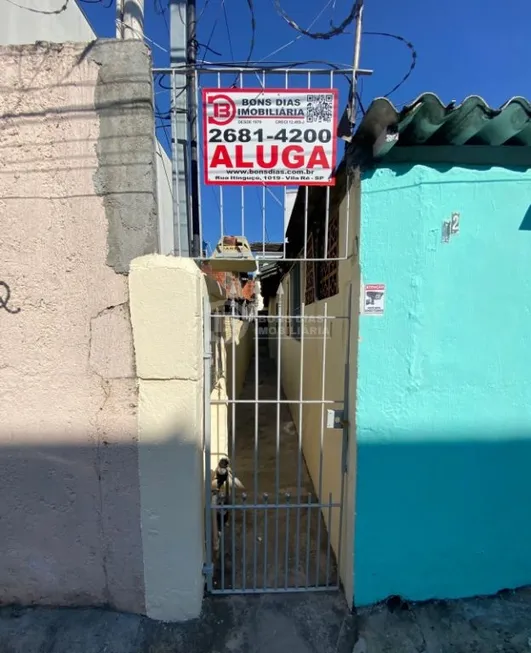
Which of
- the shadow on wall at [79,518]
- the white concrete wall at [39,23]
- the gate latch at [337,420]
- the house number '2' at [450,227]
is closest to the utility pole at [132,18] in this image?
the white concrete wall at [39,23]

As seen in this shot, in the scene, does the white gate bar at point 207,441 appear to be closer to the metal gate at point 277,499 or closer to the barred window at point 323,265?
the metal gate at point 277,499

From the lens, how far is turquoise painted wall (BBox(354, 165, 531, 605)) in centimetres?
204

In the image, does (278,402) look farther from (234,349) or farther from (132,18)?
(132,18)

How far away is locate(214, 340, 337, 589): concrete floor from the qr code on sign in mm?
2147

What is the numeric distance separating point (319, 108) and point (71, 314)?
2002 millimetres

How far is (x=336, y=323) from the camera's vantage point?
2.73 m

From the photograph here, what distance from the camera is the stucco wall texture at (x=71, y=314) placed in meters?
1.89

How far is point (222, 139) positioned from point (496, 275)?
1947mm

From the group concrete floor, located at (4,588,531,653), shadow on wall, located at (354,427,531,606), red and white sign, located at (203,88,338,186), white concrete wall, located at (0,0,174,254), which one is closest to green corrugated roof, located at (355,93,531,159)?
red and white sign, located at (203,88,338,186)

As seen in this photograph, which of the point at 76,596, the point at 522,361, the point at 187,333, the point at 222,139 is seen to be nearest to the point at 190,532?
the point at 76,596

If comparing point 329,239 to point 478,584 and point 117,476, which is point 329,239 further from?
point 478,584

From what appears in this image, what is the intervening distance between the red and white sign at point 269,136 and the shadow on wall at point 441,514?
5.94 feet

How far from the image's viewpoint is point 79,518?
2.06 m

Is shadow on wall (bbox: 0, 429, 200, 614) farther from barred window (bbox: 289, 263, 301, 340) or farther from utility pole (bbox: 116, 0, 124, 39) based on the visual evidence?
barred window (bbox: 289, 263, 301, 340)
